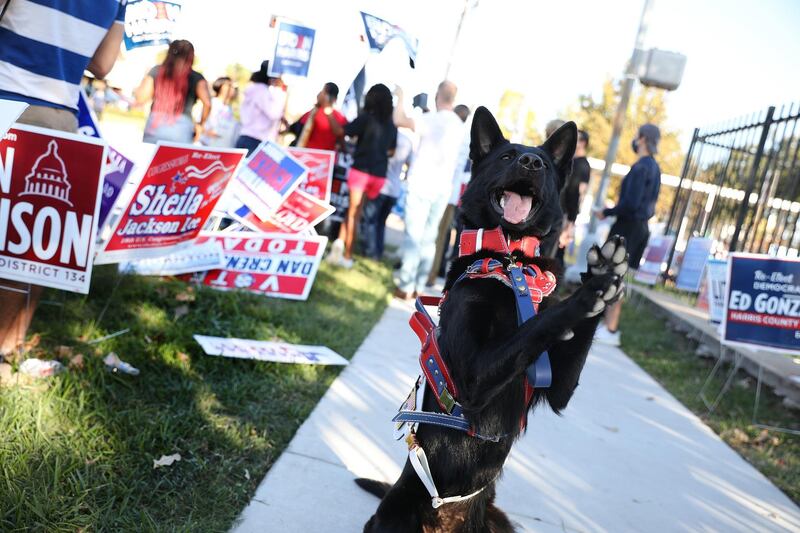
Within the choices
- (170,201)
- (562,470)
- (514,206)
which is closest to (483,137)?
(514,206)

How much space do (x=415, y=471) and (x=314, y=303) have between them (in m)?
3.91

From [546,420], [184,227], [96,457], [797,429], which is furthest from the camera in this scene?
[797,429]

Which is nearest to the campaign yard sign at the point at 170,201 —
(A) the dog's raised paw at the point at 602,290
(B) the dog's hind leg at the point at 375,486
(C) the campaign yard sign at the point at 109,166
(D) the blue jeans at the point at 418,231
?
(C) the campaign yard sign at the point at 109,166

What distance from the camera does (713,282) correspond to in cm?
668

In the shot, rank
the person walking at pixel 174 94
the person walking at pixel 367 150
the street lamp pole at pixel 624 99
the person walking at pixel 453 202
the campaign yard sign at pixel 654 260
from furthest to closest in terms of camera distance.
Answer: the street lamp pole at pixel 624 99
the campaign yard sign at pixel 654 260
the person walking at pixel 453 202
the person walking at pixel 367 150
the person walking at pixel 174 94

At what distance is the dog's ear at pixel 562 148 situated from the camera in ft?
7.96

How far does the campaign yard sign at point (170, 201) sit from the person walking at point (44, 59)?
0.56 m

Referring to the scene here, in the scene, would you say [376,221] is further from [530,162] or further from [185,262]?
[530,162]

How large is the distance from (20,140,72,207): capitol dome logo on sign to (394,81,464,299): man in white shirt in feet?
14.2

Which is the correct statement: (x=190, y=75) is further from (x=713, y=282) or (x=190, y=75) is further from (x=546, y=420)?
(x=713, y=282)

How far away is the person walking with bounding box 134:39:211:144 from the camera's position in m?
6.48

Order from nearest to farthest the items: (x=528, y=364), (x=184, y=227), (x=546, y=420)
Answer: (x=528, y=364), (x=184, y=227), (x=546, y=420)

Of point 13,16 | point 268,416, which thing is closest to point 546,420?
point 268,416

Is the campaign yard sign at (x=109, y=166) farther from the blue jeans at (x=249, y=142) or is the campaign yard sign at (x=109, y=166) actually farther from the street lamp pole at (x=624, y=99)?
the street lamp pole at (x=624, y=99)
